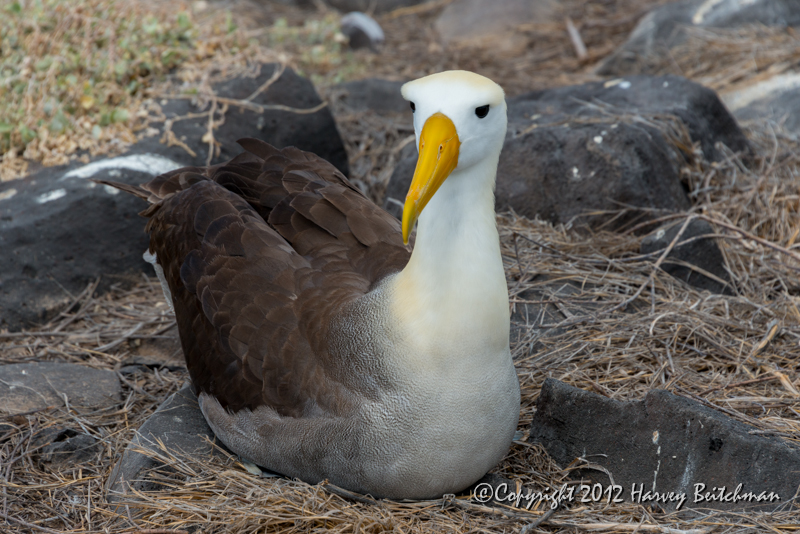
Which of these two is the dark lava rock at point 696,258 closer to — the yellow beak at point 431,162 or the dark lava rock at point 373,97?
the yellow beak at point 431,162

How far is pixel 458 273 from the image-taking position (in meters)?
2.79

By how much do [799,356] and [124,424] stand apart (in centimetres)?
351

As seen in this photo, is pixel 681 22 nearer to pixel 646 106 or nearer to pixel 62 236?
pixel 646 106

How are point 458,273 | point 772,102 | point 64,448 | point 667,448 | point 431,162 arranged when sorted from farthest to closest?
point 772,102, point 64,448, point 667,448, point 458,273, point 431,162

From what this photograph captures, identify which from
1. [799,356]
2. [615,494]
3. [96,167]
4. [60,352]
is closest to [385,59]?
[96,167]

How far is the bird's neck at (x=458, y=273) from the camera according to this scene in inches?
108

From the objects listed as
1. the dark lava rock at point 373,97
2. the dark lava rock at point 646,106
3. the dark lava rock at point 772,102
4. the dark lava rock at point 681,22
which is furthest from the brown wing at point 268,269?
the dark lava rock at point 681,22

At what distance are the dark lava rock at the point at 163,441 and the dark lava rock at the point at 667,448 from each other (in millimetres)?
1596

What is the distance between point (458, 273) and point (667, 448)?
123 cm

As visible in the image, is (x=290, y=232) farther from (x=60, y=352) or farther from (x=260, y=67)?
(x=260, y=67)

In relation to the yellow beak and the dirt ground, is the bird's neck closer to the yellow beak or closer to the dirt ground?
the yellow beak

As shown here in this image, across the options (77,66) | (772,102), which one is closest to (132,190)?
(77,66)

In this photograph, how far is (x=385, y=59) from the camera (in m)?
10.2

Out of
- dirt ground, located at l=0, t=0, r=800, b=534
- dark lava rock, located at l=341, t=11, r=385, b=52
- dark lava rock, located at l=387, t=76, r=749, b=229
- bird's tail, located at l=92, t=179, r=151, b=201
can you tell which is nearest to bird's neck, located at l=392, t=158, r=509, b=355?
dirt ground, located at l=0, t=0, r=800, b=534
